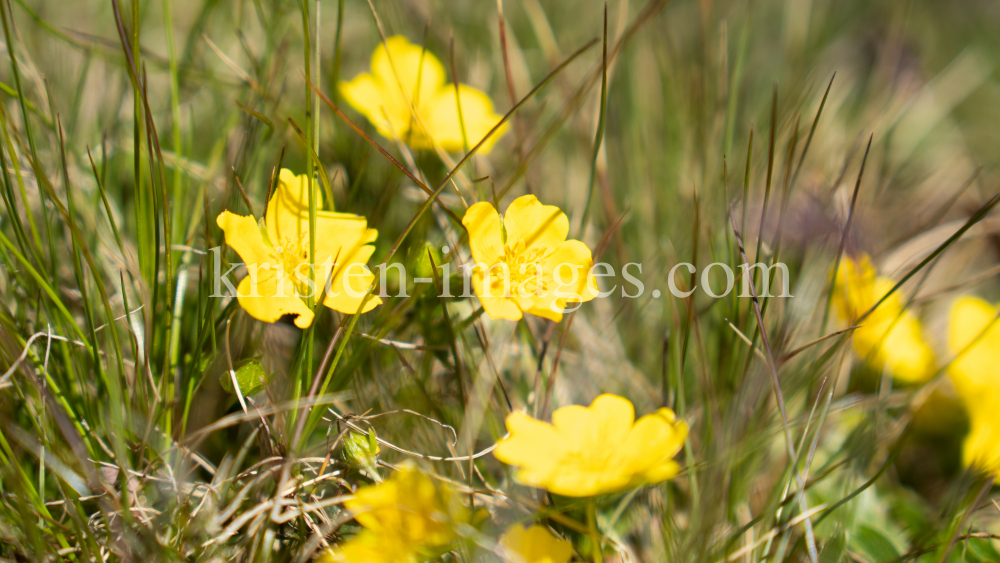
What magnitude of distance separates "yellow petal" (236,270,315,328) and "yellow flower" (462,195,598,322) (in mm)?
277

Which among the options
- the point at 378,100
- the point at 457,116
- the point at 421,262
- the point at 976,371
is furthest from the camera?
the point at 457,116

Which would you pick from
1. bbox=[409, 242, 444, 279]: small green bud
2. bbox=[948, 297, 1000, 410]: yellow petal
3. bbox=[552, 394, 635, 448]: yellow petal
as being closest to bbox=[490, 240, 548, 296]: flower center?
bbox=[409, 242, 444, 279]: small green bud

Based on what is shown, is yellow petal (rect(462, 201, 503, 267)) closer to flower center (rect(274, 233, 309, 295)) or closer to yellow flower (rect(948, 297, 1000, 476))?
flower center (rect(274, 233, 309, 295))

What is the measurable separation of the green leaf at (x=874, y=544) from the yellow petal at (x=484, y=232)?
0.87m

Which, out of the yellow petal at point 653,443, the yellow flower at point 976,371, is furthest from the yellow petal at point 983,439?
the yellow petal at point 653,443

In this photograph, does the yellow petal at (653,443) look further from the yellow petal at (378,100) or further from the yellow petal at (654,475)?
the yellow petal at (378,100)

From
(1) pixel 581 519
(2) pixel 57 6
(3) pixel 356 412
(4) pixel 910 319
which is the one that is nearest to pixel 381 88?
(3) pixel 356 412

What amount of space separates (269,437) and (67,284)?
0.60 metres

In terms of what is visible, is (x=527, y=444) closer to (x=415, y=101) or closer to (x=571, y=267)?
(x=571, y=267)

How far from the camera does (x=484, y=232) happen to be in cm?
100

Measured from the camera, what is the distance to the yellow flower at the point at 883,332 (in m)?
1.38

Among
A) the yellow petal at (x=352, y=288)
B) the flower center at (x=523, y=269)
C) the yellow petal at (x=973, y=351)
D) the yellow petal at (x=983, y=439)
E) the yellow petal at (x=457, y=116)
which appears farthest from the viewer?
the yellow petal at (x=457, y=116)

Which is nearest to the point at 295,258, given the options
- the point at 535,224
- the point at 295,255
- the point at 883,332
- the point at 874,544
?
the point at 295,255

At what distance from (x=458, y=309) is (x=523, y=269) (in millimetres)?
341
